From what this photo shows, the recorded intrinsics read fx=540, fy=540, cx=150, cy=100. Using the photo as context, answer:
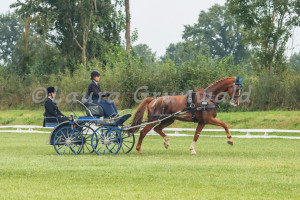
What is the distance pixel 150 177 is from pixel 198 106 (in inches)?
214

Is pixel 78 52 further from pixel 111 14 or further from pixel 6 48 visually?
pixel 6 48

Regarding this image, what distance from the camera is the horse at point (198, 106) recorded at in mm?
15945

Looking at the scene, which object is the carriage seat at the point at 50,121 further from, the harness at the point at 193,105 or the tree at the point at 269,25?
the tree at the point at 269,25

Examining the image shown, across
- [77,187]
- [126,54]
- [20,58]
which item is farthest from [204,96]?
[20,58]

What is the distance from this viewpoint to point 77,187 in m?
9.91

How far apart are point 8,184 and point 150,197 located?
10.1ft

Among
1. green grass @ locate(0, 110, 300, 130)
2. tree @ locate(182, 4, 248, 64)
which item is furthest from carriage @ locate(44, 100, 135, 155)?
tree @ locate(182, 4, 248, 64)

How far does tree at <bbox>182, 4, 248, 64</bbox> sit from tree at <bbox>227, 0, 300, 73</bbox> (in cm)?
4461

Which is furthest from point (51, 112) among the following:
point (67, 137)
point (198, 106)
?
point (198, 106)

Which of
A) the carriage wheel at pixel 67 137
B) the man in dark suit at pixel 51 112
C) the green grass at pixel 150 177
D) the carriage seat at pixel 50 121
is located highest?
the man in dark suit at pixel 51 112

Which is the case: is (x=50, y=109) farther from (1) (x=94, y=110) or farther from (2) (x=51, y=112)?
(1) (x=94, y=110)

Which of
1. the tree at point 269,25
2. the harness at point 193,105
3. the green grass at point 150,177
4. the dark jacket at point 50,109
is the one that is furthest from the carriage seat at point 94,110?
the tree at point 269,25

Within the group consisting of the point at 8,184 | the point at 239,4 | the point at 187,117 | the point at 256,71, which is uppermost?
the point at 239,4

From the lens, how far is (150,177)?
35.9 feet
